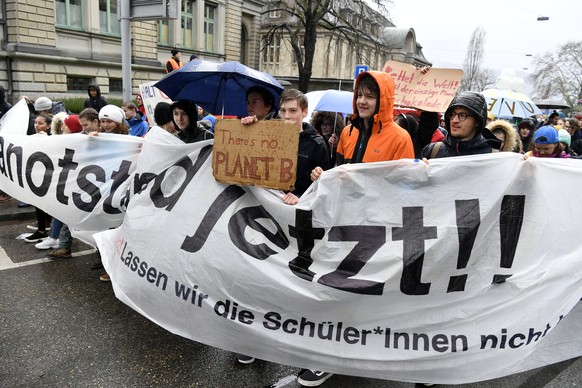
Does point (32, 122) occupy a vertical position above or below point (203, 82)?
below

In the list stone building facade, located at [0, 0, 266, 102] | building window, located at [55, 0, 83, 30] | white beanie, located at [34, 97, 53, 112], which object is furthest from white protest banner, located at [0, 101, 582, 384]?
building window, located at [55, 0, 83, 30]

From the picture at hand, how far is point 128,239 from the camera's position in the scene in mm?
3045

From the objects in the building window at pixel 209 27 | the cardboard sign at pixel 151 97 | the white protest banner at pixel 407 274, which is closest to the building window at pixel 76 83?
the building window at pixel 209 27

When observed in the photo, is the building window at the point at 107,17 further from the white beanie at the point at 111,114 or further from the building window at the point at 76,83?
the white beanie at the point at 111,114

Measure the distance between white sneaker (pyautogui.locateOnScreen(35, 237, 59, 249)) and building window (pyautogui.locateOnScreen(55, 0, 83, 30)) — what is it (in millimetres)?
15217

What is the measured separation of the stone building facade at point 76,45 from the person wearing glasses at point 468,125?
13.4m

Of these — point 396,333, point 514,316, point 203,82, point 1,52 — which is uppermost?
point 1,52

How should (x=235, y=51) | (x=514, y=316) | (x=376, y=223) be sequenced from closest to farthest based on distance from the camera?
1. (x=514, y=316)
2. (x=376, y=223)
3. (x=235, y=51)

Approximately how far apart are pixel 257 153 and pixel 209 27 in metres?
26.4

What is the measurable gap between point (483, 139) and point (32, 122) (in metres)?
6.18

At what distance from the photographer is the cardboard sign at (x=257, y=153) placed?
249cm

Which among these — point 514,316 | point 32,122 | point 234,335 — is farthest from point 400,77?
point 32,122

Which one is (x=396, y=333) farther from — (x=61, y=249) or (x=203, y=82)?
(x=61, y=249)

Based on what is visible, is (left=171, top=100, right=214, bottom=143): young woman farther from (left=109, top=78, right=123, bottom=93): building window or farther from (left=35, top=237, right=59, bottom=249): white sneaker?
(left=109, top=78, right=123, bottom=93): building window
